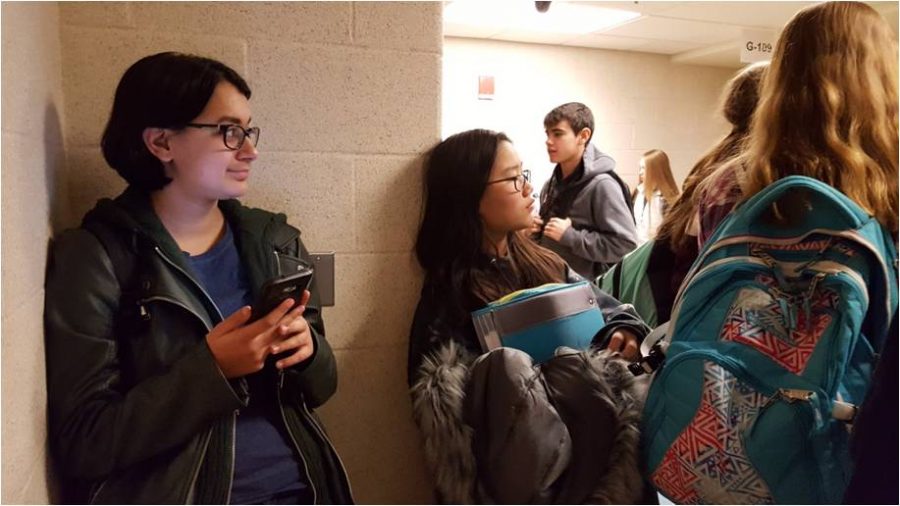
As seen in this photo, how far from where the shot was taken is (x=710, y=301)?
1.11 meters

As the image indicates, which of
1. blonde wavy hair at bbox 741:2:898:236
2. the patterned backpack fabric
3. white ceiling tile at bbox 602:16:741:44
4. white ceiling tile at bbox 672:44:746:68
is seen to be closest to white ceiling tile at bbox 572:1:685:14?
white ceiling tile at bbox 602:16:741:44

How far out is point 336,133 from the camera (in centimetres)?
141

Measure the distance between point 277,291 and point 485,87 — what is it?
4.21 meters

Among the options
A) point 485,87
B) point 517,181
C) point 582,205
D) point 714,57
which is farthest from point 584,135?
point 714,57

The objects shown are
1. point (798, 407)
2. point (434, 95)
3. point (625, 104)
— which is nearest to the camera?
point (798, 407)

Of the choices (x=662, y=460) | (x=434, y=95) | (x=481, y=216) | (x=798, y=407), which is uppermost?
(x=434, y=95)

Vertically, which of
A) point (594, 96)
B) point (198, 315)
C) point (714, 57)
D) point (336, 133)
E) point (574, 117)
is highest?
point (714, 57)

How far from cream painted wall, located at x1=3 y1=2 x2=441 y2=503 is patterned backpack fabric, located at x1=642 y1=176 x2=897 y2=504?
2.19ft

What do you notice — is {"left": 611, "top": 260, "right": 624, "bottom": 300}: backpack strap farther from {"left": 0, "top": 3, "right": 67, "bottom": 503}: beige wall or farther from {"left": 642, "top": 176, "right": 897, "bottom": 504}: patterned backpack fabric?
{"left": 0, "top": 3, "right": 67, "bottom": 503}: beige wall

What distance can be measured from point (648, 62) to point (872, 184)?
4.80 meters

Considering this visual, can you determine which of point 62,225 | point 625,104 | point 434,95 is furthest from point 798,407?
point 625,104

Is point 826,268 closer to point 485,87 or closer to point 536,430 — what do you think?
point 536,430

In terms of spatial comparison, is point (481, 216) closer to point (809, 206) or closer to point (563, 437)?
point (563, 437)

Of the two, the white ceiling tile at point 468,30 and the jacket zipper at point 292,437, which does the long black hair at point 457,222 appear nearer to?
the jacket zipper at point 292,437
